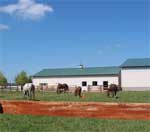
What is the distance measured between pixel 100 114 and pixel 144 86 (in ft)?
182

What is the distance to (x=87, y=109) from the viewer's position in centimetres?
1002

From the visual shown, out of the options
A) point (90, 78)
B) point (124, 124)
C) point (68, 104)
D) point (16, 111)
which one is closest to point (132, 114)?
point (124, 124)

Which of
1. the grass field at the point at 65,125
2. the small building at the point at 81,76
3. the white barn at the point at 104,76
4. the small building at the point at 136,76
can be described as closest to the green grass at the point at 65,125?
the grass field at the point at 65,125

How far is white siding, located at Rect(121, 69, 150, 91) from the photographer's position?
6450 cm

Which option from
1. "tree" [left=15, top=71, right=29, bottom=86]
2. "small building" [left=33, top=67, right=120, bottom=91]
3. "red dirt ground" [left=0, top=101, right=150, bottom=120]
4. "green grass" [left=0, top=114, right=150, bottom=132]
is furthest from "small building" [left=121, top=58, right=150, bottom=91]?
"green grass" [left=0, top=114, right=150, bottom=132]

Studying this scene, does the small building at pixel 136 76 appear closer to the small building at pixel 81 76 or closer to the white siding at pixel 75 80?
the small building at pixel 81 76

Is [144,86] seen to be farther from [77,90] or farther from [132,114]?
[132,114]

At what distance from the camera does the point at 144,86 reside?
64312 millimetres

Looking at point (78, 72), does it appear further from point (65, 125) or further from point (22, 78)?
point (65, 125)

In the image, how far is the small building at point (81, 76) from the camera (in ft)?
227

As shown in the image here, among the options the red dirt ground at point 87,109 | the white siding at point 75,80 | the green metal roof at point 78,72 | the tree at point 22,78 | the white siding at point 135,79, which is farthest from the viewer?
the tree at point 22,78

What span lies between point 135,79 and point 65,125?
186 feet

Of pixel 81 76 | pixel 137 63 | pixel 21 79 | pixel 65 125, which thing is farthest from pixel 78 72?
pixel 65 125

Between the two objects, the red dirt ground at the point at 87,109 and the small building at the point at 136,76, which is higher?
the small building at the point at 136,76
